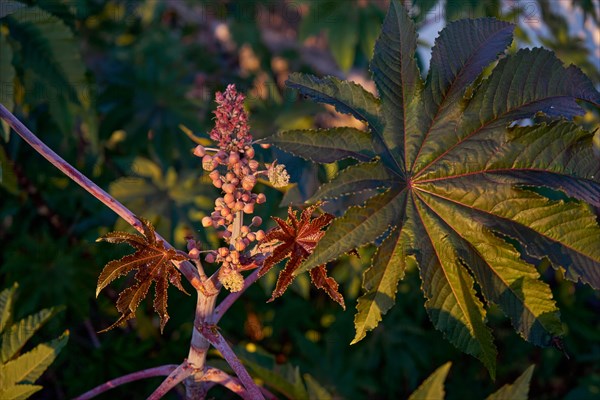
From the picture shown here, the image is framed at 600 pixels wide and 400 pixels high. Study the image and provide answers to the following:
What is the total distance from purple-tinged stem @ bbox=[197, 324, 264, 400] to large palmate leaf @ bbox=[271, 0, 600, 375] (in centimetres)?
23

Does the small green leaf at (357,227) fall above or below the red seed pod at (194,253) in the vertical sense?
below

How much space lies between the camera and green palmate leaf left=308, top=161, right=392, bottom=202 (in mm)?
1116

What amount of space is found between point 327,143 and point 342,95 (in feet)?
0.34

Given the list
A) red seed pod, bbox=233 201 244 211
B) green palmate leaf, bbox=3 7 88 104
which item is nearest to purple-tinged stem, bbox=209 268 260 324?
red seed pod, bbox=233 201 244 211

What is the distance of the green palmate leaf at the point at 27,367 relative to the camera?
1.29m

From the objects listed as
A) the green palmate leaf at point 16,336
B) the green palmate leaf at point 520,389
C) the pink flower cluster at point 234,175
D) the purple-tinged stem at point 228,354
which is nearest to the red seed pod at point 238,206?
the pink flower cluster at point 234,175

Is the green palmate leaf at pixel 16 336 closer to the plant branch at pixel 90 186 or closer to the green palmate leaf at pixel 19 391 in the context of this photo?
the green palmate leaf at pixel 19 391

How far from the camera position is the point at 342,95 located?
1.25 metres

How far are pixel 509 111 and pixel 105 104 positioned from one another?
84.0 inches

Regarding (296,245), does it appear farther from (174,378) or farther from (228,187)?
(174,378)

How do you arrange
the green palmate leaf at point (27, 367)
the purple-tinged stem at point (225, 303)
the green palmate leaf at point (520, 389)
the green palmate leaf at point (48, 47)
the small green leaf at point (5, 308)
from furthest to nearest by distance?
the green palmate leaf at point (48, 47), the small green leaf at point (5, 308), the green palmate leaf at point (27, 367), the purple-tinged stem at point (225, 303), the green palmate leaf at point (520, 389)

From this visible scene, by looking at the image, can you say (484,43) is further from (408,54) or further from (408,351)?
(408,351)

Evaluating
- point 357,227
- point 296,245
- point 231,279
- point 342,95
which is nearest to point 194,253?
point 231,279

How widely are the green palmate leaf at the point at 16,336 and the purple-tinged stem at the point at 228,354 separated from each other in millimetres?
475
